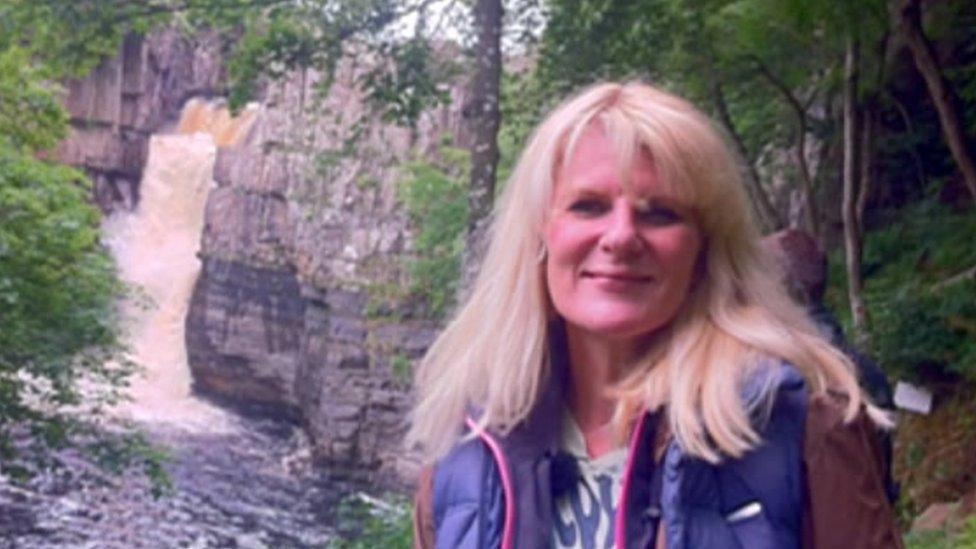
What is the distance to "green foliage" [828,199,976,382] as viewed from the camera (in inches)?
422

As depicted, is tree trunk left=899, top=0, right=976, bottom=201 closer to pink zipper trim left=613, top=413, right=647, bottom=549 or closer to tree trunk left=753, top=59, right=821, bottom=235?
tree trunk left=753, top=59, right=821, bottom=235

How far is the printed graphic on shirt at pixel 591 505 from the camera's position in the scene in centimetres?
184

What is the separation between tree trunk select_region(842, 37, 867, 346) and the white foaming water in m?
24.2

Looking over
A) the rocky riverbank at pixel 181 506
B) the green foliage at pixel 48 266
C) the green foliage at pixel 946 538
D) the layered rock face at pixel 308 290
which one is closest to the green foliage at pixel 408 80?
the green foliage at pixel 48 266

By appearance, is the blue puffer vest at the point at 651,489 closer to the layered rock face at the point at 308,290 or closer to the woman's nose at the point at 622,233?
the woman's nose at the point at 622,233

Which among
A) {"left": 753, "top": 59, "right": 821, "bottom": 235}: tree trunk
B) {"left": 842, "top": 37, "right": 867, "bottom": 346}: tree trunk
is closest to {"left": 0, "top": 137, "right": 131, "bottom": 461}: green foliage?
{"left": 753, "top": 59, "right": 821, "bottom": 235}: tree trunk

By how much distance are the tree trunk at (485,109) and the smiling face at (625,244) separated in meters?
8.37

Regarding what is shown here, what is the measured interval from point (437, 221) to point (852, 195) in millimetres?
7971

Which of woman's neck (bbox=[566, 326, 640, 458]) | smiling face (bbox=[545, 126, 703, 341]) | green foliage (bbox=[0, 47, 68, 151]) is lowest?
green foliage (bbox=[0, 47, 68, 151])

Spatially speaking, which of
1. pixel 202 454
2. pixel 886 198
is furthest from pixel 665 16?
pixel 202 454

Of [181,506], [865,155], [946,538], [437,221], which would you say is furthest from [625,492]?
[181,506]

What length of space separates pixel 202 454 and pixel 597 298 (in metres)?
27.4

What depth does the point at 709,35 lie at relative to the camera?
1174cm

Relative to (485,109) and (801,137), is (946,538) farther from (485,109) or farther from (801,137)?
(801,137)
